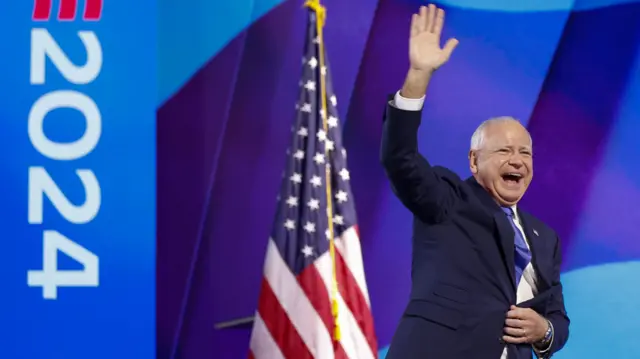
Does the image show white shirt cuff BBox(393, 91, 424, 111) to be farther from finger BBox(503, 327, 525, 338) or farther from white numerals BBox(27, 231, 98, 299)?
white numerals BBox(27, 231, 98, 299)

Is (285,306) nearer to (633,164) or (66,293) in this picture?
(66,293)

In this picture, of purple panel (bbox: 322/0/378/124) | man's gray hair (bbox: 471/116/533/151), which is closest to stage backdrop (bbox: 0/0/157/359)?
purple panel (bbox: 322/0/378/124)

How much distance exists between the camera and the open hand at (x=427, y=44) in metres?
1.98

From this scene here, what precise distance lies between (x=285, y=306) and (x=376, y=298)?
0.55 metres

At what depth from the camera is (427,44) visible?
2.01 m

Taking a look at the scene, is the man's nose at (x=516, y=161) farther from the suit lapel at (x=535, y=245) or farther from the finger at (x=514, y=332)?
the finger at (x=514, y=332)

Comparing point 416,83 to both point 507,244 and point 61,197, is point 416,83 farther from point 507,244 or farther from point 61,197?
point 61,197

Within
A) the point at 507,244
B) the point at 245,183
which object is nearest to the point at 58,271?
the point at 245,183

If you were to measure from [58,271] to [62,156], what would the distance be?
0.45 m

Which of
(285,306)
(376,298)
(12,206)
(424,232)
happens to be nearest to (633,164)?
(376,298)

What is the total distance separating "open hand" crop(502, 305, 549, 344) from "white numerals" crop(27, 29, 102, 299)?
6.26 ft

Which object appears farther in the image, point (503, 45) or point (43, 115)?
point (503, 45)

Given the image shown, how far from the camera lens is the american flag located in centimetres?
335

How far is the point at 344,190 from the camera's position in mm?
3432
